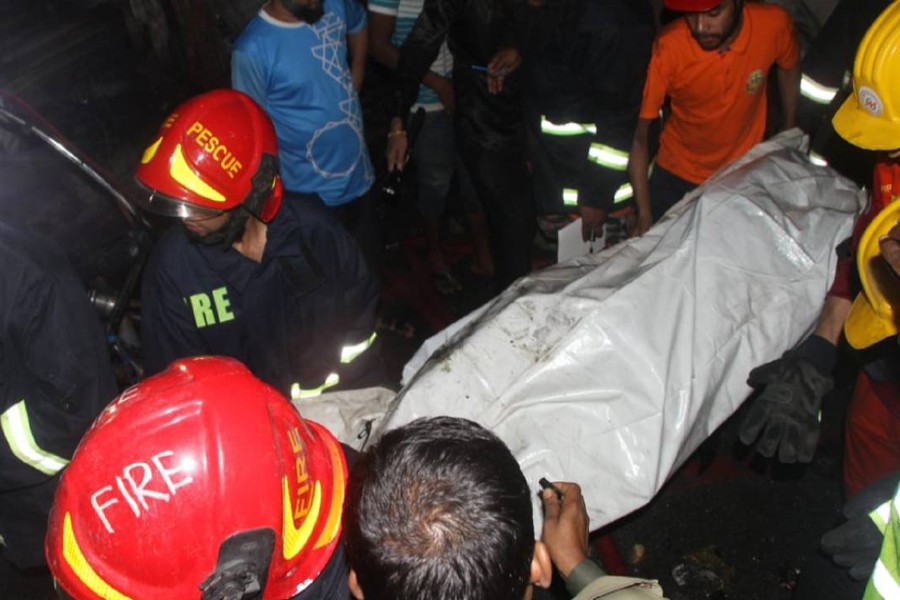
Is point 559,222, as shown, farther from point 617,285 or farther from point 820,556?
point 820,556

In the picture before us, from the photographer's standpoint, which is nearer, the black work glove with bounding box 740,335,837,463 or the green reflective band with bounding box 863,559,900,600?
the green reflective band with bounding box 863,559,900,600

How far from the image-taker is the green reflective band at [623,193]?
3500 mm

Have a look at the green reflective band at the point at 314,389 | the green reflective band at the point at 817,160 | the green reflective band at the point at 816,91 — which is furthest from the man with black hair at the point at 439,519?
the green reflective band at the point at 816,91

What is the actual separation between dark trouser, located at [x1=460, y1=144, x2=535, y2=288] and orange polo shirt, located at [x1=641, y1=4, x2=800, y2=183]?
0.76 meters

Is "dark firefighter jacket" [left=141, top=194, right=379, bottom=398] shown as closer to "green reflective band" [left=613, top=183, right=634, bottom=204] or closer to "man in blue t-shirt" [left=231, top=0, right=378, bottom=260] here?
"man in blue t-shirt" [left=231, top=0, right=378, bottom=260]

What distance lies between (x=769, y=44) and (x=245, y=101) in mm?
2273

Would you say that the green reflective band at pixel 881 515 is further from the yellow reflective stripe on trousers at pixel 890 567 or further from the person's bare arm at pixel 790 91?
the person's bare arm at pixel 790 91

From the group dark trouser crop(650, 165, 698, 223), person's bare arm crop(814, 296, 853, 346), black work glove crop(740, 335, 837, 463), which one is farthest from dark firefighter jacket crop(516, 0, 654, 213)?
black work glove crop(740, 335, 837, 463)

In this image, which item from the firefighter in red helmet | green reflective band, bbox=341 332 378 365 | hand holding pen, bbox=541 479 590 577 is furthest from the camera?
green reflective band, bbox=341 332 378 365


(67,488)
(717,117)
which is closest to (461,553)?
(67,488)

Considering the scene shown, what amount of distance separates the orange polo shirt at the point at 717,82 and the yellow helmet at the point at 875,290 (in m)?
1.23

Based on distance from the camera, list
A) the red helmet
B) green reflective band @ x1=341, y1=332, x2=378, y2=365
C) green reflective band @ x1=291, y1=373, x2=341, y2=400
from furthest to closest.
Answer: the red helmet
green reflective band @ x1=341, y1=332, x2=378, y2=365
green reflective band @ x1=291, y1=373, x2=341, y2=400

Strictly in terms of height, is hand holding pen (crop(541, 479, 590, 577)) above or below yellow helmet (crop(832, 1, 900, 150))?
below

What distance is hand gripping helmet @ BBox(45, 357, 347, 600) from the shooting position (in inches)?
53.5
